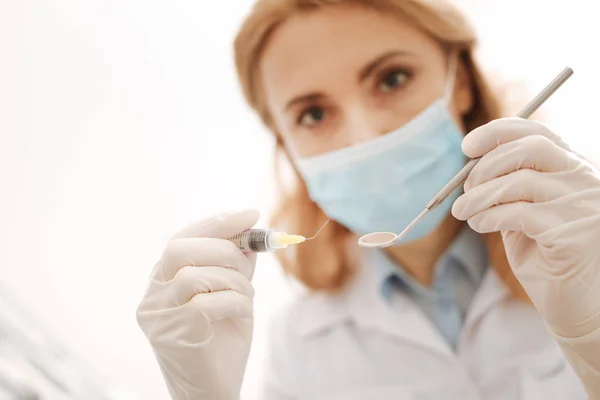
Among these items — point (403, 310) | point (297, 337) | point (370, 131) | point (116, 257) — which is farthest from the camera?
point (116, 257)

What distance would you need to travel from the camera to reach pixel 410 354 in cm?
115

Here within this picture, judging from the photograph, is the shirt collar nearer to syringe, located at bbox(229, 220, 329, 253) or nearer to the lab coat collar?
the lab coat collar

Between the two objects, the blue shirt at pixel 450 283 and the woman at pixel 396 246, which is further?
the blue shirt at pixel 450 283

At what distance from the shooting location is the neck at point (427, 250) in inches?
47.3

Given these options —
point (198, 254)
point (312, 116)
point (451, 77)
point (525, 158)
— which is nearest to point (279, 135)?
point (312, 116)

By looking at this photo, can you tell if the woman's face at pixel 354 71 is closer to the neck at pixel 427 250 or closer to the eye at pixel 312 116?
the eye at pixel 312 116

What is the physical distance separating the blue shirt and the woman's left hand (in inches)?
14.2

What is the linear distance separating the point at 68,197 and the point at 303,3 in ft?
2.65

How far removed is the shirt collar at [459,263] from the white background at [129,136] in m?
0.41

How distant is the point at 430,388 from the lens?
1118mm

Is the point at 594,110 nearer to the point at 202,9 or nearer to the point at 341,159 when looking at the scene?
the point at 341,159

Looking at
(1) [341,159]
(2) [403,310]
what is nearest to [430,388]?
(2) [403,310]

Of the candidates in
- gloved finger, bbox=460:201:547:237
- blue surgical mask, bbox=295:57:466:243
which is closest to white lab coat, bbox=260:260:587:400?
blue surgical mask, bbox=295:57:466:243

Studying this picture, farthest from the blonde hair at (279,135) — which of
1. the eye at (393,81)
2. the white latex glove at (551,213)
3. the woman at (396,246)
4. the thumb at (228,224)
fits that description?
the thumb at (228,224)
